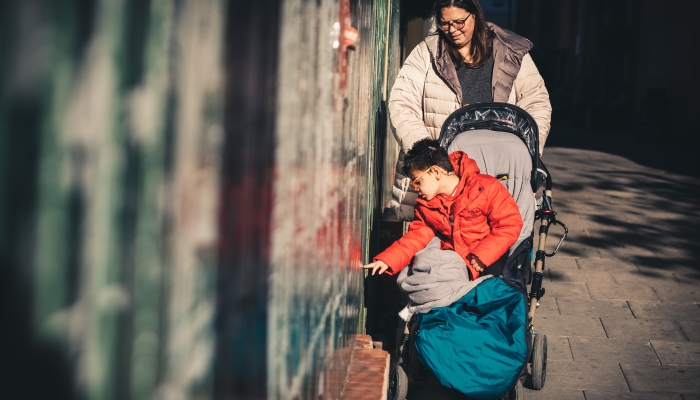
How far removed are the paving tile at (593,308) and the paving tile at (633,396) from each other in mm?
1422

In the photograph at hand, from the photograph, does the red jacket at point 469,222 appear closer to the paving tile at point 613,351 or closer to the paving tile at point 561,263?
the paving tile at point 613,351

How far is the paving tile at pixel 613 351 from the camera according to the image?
15.6ft

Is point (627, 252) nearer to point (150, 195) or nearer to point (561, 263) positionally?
point (561, 263)

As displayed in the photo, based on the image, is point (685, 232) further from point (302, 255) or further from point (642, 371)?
point (302, 255)

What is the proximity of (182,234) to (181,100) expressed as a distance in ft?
0.61

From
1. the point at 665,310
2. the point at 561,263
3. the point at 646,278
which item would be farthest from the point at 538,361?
the point at 561,263

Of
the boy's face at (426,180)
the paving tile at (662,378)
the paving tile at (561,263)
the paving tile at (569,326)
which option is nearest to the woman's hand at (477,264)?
the boy's face at (426,180)

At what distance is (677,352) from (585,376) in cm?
79

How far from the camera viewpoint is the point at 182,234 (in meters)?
1.10

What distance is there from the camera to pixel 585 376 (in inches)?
176

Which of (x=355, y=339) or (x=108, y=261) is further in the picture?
(x=355, y=339)

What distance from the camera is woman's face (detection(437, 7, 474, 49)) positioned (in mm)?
4512

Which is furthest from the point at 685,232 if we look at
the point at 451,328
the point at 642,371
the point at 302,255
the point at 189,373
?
the point at 189,373

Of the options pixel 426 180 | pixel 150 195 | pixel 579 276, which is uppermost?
pixel 150 195
